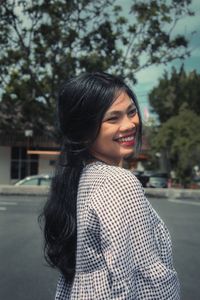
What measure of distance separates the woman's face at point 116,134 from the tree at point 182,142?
3654cm

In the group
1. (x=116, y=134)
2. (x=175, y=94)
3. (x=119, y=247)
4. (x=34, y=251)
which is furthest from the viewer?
(x=175, y=94)

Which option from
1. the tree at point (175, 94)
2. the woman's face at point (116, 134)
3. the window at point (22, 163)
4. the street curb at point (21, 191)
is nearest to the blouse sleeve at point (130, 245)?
the woman's face at point (116, 134)

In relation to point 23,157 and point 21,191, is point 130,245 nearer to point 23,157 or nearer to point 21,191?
point 21,191

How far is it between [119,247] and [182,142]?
124ft

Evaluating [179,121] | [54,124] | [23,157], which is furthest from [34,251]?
[179,121]

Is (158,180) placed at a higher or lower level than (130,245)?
lower

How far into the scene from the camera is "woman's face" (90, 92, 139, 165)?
1.80 m

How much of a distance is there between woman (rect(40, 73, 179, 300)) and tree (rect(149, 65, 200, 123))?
45.6 meters

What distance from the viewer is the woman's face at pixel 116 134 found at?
180 cm

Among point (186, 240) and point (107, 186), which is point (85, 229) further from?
point (186, 240)

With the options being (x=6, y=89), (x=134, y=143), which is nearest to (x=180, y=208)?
(x=134, y=143)

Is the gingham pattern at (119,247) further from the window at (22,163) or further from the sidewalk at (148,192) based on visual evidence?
the window at (22,163)

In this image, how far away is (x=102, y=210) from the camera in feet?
5.32

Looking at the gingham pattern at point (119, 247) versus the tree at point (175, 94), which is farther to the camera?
the tree at point (175, 94)
